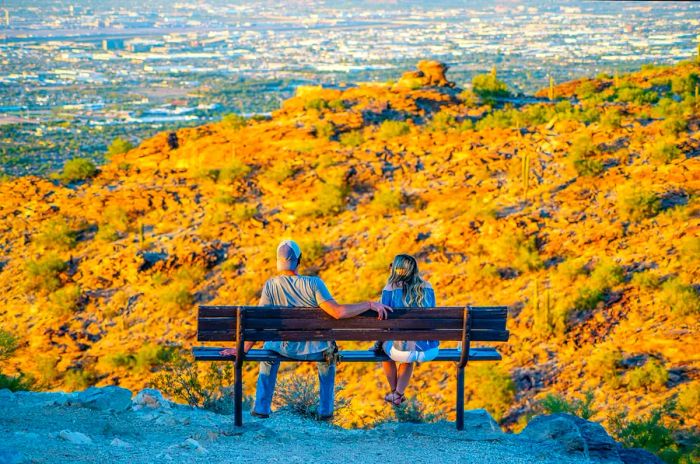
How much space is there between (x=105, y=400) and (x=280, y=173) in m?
12.4

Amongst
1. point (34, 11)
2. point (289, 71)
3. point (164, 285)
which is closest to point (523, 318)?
point (164, 285)

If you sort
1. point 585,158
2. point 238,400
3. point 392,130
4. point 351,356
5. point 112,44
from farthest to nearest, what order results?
point 112,44 < point 392,130 < point 585,158 < point 351,356 < point 238,400

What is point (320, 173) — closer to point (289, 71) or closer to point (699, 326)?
point (699, 326)

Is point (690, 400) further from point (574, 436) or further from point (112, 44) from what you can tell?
point (112, 44)

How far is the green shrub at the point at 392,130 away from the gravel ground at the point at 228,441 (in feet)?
46.7

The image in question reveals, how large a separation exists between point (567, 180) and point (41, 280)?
1041 cm

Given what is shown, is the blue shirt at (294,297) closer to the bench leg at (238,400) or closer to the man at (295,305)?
the man at (295,305)

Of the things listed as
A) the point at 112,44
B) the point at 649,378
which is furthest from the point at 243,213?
the point at 112,44

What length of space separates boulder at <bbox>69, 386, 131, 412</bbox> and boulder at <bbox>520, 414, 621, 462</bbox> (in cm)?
348

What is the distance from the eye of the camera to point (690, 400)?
1138 centimetres

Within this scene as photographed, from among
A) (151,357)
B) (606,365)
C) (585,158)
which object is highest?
(585,158)

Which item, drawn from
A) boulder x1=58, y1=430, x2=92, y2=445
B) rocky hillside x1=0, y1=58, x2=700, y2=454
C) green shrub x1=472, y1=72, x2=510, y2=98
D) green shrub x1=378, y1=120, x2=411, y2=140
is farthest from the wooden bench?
green shrub x1=472, y1=72, x2=510, y2=98

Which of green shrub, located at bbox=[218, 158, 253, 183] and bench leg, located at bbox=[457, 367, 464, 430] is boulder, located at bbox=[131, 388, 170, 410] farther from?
green shrub, located at bbox=[218, 158, 253, 183]

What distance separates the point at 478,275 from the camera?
15.8 meters
